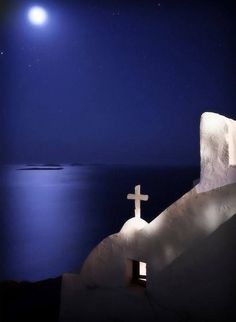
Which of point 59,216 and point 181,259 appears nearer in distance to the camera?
point 181,259

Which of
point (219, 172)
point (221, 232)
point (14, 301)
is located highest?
point (219, 172)

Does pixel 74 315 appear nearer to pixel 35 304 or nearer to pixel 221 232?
pixel 35 304

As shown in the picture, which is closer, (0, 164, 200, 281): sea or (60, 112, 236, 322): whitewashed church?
(60, 112, 236, 322): whitewashed church

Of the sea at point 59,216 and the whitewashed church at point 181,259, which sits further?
the sea at point 59,216

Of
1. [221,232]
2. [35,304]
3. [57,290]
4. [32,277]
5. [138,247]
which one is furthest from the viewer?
[32,277]

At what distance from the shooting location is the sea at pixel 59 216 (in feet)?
45.6

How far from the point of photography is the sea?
13.9m

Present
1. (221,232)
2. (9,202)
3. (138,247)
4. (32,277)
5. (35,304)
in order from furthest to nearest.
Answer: (9,202) → (32,277) → (35,304) → (138,247) → (221,232)

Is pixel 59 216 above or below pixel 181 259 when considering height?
below

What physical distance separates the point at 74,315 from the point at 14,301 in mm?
2147

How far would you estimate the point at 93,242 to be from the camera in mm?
16141

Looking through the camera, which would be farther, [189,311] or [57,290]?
[57,290]

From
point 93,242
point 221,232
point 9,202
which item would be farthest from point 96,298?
point 9,202

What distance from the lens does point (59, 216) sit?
20.5m
